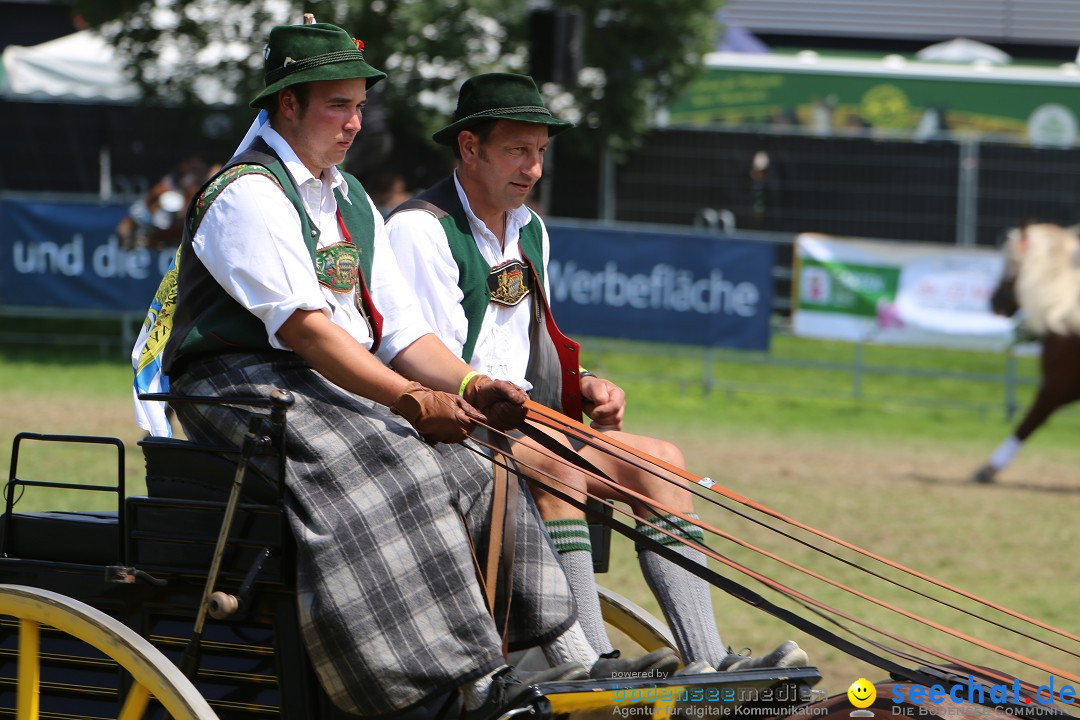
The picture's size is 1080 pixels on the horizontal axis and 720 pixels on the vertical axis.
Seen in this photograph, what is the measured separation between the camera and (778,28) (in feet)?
86.1

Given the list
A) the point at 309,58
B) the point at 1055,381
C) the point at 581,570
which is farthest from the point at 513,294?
the point at 1055,381

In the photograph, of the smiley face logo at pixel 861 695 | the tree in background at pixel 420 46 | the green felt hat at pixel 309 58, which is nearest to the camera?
the smiley face logo at pixel 861 695

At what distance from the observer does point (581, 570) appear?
3.38 metres

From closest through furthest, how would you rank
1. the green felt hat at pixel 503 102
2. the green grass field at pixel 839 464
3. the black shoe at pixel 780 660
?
the black shoe at pixel 780 660
the green felt hat at pixel 503 102
the green grass field at pixel 839 464

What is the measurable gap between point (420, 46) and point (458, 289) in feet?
32.8

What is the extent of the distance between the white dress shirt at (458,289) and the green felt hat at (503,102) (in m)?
0.23

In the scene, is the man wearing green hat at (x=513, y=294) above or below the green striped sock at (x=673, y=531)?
above

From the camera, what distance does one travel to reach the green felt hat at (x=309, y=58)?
3133mm

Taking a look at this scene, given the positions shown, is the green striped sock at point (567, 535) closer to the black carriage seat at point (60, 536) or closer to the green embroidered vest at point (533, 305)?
the green embroidered vest at point (533, 305)

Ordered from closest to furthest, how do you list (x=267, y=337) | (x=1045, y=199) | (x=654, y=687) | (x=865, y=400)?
(x=654, y=687) < (x=267, y=337) < (x=865, y=400) < (x=1045, y=199)

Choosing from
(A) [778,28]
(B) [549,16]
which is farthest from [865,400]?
(A) [778,28]

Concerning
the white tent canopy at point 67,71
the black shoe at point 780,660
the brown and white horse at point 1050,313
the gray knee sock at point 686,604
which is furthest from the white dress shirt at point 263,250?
the white tent canopy at point 67,71

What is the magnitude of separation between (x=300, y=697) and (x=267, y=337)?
796 millimetres

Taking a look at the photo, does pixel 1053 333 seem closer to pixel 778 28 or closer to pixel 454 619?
pixel 454 619
